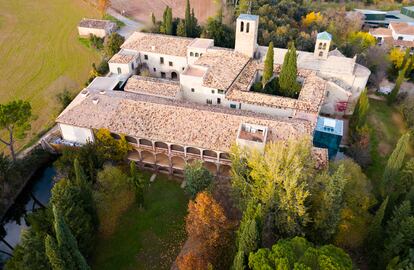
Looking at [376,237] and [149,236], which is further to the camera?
[149,236]

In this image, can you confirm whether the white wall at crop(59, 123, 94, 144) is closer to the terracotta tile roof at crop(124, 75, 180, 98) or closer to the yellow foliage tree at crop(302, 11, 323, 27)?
the terracotta tile roof at crop(124, 75, 180, 98)

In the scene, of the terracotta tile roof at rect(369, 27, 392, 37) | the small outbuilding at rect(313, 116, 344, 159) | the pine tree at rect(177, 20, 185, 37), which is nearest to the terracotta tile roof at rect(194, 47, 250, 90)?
the small outbuilding at rect(313, 116, 344, 159)

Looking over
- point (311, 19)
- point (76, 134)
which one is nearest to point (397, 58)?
point (311, 19)

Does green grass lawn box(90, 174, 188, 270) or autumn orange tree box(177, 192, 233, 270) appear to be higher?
autumn orange tree box(177, 192, 233, 270)

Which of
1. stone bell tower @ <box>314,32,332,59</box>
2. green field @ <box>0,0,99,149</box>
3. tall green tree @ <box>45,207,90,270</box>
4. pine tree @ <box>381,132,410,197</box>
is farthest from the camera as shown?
green field @ <box>0,0,99,149</box>

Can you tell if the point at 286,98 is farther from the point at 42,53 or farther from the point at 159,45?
the point at 42,53

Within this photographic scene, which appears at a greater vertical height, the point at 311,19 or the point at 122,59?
the point at 311,19

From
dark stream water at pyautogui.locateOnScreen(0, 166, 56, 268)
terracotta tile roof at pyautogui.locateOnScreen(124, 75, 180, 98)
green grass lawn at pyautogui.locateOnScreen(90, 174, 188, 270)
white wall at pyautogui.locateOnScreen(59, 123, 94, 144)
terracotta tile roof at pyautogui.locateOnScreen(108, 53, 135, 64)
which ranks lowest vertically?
dark stream water at pyautogui.locateOnScreen(0, 166, 56, 268)

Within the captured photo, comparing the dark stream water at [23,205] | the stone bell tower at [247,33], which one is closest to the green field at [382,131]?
the stone bell tower at [247,33]
